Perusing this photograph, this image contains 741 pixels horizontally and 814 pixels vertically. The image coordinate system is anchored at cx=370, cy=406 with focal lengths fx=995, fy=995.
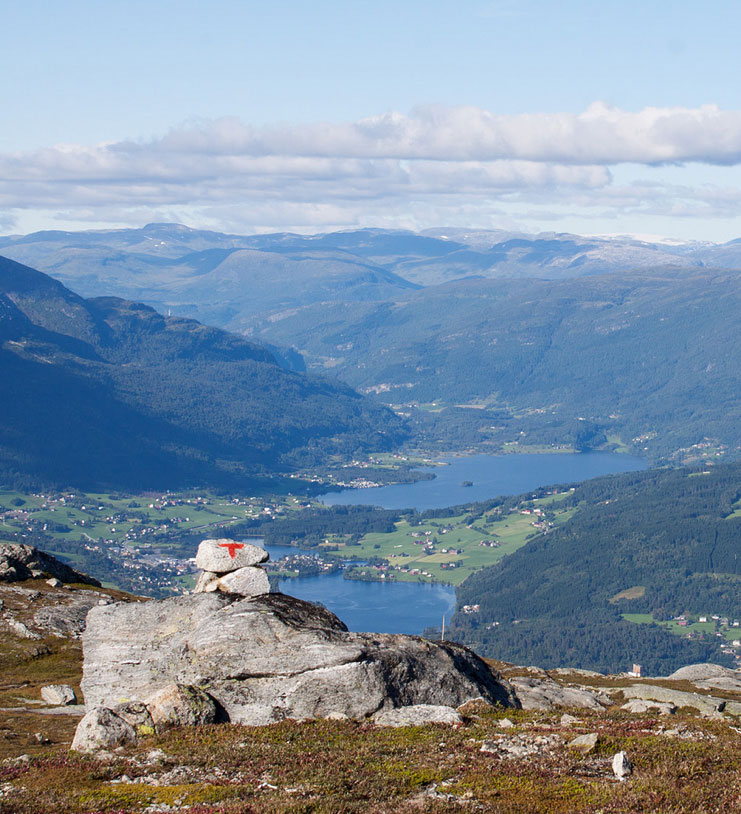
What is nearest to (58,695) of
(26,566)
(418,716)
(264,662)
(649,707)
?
(264,662)

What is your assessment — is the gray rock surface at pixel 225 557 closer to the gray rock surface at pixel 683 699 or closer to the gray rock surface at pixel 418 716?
the gray rock surface at pixel 418 716

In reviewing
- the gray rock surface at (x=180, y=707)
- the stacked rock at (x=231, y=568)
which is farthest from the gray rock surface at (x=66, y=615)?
the gray rock surface at (x=180, y=707)

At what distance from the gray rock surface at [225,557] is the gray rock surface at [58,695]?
7.36m

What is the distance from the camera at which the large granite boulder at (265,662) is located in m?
32.8

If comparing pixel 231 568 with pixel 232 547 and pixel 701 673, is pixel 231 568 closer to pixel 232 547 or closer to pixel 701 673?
pixel 232 547

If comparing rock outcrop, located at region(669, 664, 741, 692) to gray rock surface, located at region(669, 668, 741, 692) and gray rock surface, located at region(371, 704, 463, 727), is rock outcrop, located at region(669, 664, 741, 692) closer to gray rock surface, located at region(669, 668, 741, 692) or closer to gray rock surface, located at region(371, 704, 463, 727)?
gray rock surface, located at region(669, 668, 741, 692)

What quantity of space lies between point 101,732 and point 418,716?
9750mm

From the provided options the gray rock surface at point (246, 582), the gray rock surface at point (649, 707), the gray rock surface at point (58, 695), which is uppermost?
the gray rock surface at point (246, 582)

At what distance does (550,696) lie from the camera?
4156 cm

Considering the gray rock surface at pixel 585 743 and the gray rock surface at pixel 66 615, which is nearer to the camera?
the gray rock surface at pixel 585 743

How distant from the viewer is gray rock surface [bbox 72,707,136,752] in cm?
2897

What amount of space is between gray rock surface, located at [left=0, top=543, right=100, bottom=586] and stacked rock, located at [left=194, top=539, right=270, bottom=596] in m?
23.0

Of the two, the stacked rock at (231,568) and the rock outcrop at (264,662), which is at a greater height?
the stacked rock at (231,568)

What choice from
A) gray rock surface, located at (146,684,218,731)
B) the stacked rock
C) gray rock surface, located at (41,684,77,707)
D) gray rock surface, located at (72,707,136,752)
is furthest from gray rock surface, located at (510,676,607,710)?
gray rock surface, located at (41,684,77,707)
